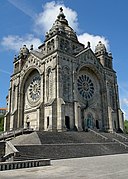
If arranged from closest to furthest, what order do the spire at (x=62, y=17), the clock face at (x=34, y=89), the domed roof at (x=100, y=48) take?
the clock face at (x=34, y=89) → the domed roof at (x=100, y=48) → the spire at (x=62, y=17)

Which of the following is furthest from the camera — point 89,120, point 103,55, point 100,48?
point 100,48

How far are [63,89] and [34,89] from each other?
28.7 feet

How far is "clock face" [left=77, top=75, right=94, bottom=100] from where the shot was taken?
38438mm

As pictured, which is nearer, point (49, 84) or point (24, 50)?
point (49, 84)

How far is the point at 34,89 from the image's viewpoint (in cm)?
3959

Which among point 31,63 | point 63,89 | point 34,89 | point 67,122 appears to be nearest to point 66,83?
point 63,89

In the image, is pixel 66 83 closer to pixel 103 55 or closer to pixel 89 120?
pixel 89 120

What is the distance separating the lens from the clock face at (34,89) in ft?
127

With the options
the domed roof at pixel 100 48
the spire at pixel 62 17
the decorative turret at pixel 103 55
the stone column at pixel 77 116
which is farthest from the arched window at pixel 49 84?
the spire at pixel 62 17

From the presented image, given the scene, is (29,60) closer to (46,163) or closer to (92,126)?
(92,126)

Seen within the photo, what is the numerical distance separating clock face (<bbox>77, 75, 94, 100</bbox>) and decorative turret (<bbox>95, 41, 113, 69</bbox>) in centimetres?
665

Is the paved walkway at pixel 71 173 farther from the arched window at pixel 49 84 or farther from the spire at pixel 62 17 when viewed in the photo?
the spire at pixel 62 17

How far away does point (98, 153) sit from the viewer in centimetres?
2178

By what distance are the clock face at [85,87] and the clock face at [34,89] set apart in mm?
8120
